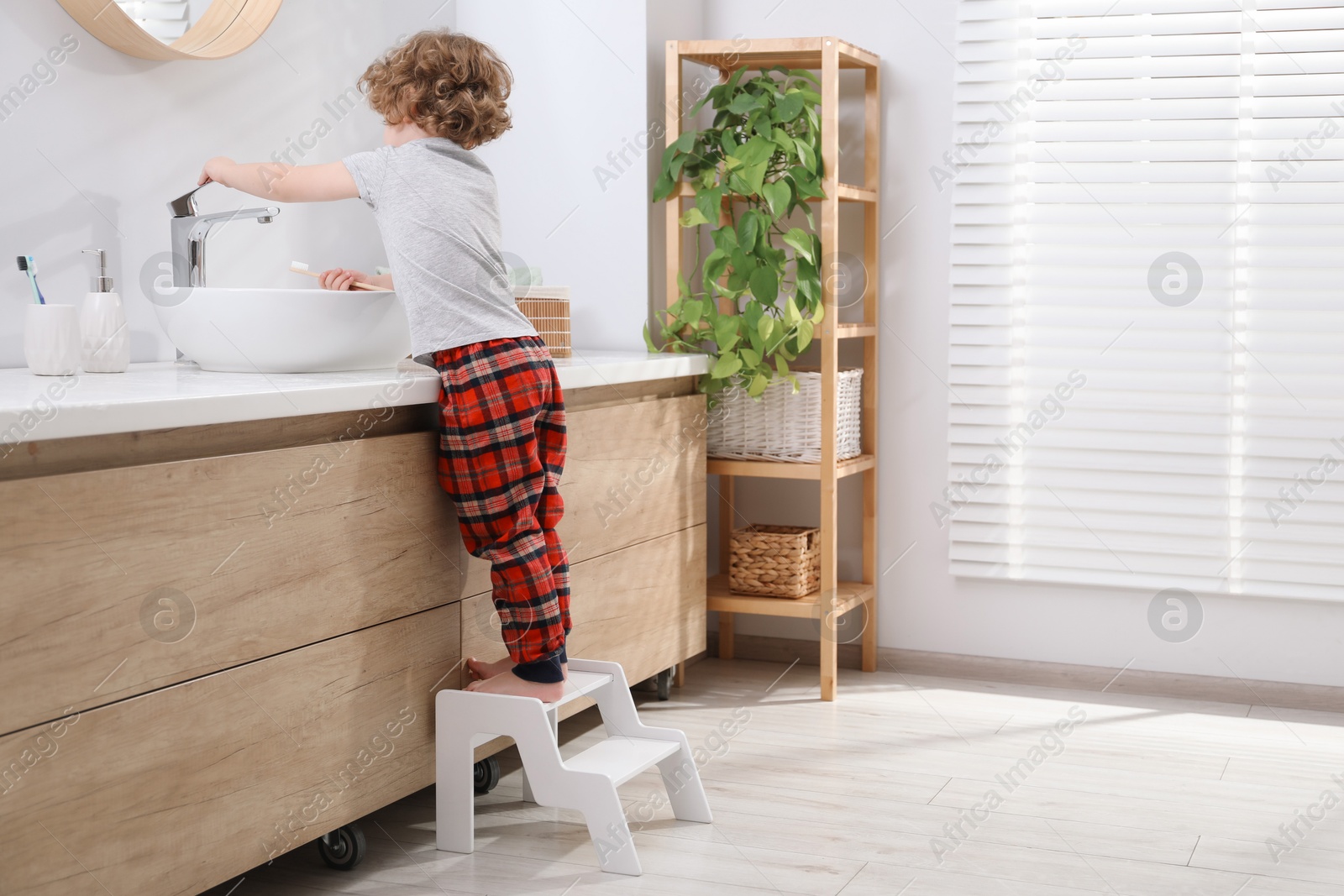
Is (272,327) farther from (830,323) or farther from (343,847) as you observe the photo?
(830,323)

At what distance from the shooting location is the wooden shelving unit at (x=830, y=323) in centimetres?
261

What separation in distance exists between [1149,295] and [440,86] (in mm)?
1643

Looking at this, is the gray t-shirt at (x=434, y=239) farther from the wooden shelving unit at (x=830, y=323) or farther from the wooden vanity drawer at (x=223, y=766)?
the wooden shelving unit at (x=830, y=323)

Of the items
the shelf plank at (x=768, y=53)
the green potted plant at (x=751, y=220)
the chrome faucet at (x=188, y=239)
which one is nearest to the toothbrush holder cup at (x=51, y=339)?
the chrome faucet at (x=188, y=239)

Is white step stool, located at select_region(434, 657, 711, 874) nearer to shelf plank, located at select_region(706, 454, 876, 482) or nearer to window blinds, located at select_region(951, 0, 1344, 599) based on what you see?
shelf plank, located at select_region(706, 454, 876, 482)

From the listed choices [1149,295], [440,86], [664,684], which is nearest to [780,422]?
[664,684]

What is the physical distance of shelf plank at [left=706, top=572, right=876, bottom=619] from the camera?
8.83 feet

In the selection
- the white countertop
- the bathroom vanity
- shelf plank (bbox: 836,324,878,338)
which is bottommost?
the bathroom vanity

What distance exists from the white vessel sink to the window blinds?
151 cm

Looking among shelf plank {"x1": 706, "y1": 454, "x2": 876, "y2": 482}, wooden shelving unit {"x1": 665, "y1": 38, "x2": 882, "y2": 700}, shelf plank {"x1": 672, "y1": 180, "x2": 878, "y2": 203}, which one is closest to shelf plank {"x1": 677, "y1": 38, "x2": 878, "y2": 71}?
wooden shelving unit {"x1": 665, "y1": 38, "x2": 882, "y2": 700}

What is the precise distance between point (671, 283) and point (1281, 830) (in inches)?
60.5

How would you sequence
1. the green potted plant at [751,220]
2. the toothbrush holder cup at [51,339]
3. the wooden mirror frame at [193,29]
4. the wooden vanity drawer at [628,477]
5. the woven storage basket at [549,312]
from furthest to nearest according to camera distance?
the green potted plant at [751,220] < the woven storage basket at [549,312] < the wooden vanity drawer at [628,477] < the wooden mirror frame at [193,29] < the toothbrush holder cup at [51,339]

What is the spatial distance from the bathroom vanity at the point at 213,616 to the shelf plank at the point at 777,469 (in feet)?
2.41

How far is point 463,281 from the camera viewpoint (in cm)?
180
